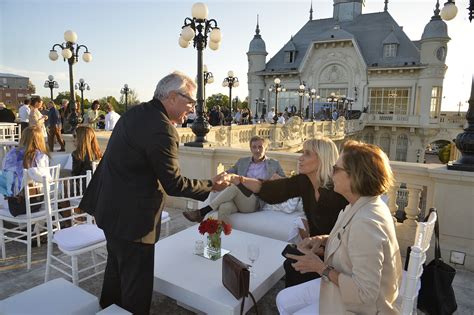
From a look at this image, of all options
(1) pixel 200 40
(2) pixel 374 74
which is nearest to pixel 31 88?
(2) pixel 374 74

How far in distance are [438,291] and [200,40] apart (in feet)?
20.9

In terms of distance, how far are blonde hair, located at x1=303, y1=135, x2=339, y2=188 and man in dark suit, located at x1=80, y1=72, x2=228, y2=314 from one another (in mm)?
1296

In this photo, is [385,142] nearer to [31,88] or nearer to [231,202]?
[231,202]

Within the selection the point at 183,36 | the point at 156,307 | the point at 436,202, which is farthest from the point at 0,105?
the point at 436,202

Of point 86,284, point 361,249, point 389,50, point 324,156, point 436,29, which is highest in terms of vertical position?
point 436,29

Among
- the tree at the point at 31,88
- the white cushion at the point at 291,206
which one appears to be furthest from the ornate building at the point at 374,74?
the tree at the point at 31,88

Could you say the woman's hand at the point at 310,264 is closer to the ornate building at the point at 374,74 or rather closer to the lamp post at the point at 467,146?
the lamp post at the point at 467,146

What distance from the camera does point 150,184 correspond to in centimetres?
236

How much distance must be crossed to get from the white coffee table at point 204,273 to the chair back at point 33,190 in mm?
1856

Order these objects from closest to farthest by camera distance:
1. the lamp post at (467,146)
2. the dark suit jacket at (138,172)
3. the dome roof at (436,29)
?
the dark suit jacket at (138,172) → the lamp post at (467,146) → the dome roof at (436,29)

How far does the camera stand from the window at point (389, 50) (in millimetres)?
35594

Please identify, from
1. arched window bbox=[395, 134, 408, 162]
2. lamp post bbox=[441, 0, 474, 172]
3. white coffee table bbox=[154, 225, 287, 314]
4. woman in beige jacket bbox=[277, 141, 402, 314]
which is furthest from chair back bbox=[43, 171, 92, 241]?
arched window bbox=[395, 134, 408, 162]

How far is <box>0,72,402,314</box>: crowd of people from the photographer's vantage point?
1842 millimetres

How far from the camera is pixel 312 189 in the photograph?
323 cm
